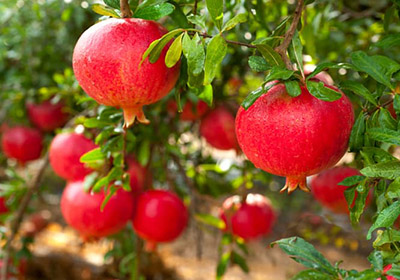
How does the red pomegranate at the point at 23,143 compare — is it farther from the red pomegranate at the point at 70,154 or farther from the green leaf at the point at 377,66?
the green leaf at the point at 377,66

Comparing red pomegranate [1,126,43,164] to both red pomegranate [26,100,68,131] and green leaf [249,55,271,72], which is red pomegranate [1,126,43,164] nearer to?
red pomegranate [26,100,68,131]

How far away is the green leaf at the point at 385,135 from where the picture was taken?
0.57 m

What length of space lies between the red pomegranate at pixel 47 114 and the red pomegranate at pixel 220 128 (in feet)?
1.85

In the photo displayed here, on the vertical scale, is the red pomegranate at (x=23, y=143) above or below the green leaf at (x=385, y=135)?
below

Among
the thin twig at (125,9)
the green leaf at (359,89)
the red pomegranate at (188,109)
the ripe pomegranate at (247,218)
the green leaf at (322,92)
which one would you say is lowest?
the ripe pomegranate at (247,218)

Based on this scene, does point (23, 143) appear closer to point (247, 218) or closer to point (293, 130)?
point (247, 218)

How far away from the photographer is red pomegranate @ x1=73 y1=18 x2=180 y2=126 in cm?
63

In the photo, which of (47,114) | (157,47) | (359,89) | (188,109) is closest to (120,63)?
(157,47)

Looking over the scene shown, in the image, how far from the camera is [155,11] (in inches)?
25.0

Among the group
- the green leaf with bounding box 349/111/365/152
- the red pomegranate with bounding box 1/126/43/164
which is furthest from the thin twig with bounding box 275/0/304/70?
the red pomegranate with bounding box 1/126/43/164

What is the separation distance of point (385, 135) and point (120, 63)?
368 mm

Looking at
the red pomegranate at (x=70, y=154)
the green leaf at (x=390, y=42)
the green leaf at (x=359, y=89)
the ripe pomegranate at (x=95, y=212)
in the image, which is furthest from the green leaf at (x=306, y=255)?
the red pomegranate at (x=70, y=154)

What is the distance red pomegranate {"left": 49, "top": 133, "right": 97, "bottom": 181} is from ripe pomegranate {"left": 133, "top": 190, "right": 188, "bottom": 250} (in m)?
0.18

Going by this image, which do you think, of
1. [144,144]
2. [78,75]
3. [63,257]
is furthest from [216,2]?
[63,257]
